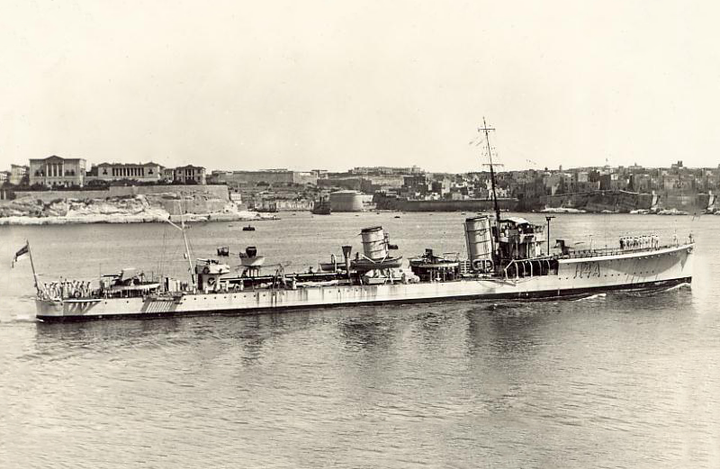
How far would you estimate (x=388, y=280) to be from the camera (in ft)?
113

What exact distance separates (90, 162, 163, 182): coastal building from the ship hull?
116 metres

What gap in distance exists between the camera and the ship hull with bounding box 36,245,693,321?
101 feet

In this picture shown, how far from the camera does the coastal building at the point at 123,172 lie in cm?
14188

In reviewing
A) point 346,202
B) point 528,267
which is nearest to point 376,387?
point 528,267

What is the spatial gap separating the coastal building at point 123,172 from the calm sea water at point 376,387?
365ft

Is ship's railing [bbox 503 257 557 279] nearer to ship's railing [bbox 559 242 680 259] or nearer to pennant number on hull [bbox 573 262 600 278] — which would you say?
ship's railing [bbox 559 242 680 259]

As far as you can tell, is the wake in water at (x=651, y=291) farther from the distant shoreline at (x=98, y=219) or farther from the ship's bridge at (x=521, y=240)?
the distant shoreline at (x=98, y=219)

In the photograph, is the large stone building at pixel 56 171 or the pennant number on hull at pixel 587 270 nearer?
the pennant number on hull at pixel 587 270

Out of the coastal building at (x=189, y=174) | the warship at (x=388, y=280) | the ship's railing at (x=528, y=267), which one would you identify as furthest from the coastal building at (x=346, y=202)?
the ship's railing at (x=528, y=267)

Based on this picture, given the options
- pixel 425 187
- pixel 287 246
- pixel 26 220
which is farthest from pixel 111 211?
pixel 425 187

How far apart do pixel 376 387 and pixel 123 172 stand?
130 m

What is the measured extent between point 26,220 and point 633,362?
115 meters

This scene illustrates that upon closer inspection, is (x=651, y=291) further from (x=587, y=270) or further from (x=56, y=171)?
(x=56, y=171)

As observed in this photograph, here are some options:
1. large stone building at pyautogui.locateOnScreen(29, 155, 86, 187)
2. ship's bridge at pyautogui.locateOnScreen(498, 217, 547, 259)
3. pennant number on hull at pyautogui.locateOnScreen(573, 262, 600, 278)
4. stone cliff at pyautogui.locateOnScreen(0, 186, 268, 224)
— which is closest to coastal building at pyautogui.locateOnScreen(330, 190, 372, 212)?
stone cliff at pyautogui.locateOnScreen(0, 186, 268, 224)
